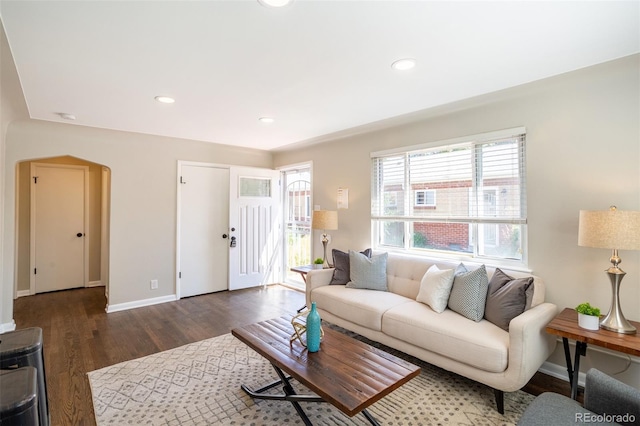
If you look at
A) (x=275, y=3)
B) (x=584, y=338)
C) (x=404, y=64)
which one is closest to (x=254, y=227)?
(x=404, y=64)

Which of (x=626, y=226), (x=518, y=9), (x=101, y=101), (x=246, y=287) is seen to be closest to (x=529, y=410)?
(x=626, y=226)

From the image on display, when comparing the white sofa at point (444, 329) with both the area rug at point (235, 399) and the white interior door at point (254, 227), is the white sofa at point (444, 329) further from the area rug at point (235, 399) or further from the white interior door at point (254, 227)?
the white interior door at point (254, 227)

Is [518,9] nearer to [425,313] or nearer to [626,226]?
[626,226]

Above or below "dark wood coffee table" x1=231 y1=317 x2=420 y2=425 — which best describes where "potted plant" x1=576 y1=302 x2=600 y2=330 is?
above

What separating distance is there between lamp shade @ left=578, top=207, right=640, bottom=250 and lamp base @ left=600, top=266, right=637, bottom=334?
0.24 m

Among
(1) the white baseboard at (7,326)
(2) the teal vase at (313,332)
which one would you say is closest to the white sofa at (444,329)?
(2) the teal vase at (313,332)

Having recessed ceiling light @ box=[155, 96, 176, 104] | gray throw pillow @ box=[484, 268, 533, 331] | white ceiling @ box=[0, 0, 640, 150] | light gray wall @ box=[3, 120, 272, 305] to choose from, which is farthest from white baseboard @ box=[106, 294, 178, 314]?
gray throw pillow @ box=[484, 268, 533, 331]

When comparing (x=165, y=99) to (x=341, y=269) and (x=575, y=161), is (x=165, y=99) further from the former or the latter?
(x=575, y=161)

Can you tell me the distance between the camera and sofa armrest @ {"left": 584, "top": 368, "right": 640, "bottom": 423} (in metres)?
1.38

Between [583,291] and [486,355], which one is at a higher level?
[583,291]

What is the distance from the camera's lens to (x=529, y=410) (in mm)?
1491

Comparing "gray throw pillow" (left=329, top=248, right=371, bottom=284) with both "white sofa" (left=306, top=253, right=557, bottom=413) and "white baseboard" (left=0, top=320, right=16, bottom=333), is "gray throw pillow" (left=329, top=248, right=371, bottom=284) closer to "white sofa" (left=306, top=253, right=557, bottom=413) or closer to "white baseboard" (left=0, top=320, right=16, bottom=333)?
"white sofa" (left=306, top=253, right=557, bottom=413)

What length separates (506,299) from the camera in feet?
7.77

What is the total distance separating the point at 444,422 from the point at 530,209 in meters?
1.87
